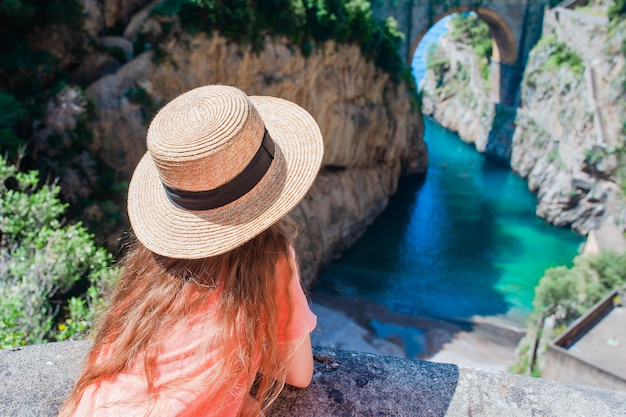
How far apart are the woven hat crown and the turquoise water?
16454mm

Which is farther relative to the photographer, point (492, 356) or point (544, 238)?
point (544, 238)

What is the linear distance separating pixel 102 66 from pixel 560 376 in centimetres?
1258

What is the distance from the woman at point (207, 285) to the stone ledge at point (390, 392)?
0.20 metres

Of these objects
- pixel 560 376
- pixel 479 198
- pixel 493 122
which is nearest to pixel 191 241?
pixel 560 376

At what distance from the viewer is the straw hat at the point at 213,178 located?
1.71 m

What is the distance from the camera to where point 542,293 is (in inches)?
604

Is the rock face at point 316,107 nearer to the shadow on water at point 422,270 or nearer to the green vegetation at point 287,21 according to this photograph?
the green vegetation at point 287,21

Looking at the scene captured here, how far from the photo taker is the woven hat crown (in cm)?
169

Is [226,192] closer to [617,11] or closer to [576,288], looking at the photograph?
[576,288]

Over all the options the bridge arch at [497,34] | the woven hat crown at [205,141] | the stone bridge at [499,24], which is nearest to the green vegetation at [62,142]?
the woven hat crown at [205,141]

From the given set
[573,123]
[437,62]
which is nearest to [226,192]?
[573,123]

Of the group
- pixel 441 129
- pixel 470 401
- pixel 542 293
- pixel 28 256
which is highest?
pixel 470 401

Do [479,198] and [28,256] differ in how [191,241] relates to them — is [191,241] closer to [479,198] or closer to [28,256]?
[28,256]

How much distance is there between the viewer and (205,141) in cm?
170
